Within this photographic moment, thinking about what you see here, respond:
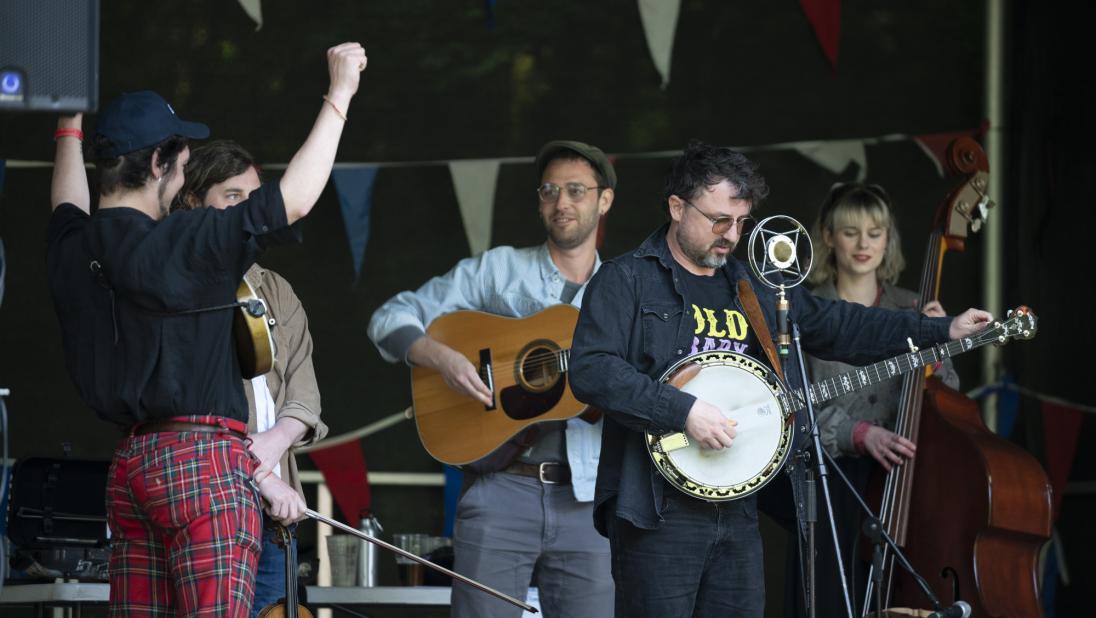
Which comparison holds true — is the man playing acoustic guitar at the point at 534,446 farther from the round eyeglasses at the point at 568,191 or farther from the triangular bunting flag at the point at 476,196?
the triangular bunting flag at the point at 476,196

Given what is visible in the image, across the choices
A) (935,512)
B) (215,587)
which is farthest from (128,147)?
(935,512)

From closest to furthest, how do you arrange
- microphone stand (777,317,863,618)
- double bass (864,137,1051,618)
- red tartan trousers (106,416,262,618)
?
red tartan trousers (106,416,262,618)
microphone stand (777,317,863,618)
double bass (864,137,1051,618)

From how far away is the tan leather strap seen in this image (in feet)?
11.1

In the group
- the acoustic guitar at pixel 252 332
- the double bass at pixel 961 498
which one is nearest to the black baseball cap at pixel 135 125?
the acoustic guitar at pixel 252 332

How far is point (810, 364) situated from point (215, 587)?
7.56 feet

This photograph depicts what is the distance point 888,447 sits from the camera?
4070 millimetres

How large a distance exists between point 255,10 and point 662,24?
6.31ft

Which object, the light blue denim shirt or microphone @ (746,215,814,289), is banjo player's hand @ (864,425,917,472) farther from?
the light blue denim shirt

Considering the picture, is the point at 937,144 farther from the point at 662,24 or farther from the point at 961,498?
the point at 961,498

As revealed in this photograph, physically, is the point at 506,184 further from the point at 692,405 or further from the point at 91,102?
the point at 91,102

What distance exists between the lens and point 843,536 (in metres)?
4.29

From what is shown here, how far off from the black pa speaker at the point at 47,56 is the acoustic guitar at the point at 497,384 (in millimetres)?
1948

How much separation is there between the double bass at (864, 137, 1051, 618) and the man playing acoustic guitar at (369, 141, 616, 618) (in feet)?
2.96

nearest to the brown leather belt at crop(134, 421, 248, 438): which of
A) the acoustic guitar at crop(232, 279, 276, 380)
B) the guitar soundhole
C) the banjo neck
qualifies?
the acoustic guitar at crop(232, 279, 276, 380)
